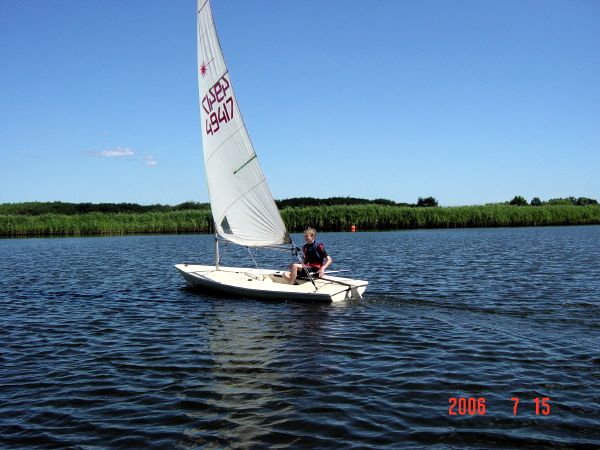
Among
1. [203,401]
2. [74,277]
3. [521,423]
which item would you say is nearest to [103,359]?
[203,401]

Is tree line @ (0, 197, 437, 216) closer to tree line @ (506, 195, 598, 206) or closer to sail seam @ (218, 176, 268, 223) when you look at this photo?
tree line @ (506, 195, 598, 206)

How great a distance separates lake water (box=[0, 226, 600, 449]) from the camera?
18.3 feet

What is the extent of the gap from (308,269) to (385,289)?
7.78 feet

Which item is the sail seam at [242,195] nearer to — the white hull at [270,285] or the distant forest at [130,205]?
the white hull at [270,285]

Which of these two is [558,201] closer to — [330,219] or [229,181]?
[330,219]

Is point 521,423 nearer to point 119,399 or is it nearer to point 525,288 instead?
point 119,399

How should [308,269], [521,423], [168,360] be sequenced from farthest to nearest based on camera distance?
1. [308,269]
2. [168,360]
3. [521,423]

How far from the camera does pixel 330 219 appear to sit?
5234cm

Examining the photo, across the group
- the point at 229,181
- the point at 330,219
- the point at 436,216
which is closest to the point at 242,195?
the point at 229,181

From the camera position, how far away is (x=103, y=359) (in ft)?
27.4
